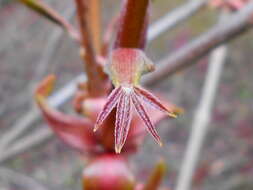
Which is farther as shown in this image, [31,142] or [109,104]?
[31,142]

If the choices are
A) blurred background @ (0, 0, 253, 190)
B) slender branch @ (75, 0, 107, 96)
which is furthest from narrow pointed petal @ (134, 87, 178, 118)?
blurred background @ (0, 0, 253, 190)

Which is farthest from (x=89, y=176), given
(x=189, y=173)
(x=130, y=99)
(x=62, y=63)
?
(x=62, y=63)

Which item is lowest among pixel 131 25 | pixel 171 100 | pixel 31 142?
pixel 131 25

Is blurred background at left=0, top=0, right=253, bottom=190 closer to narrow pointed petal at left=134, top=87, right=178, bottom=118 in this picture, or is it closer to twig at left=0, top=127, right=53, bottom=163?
twig at left=0, top=127, right=53, bottom=163

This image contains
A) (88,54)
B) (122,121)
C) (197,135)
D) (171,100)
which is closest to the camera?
(122,121)

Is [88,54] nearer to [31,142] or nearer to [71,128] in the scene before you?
[71,128]

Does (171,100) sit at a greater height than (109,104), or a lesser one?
greater

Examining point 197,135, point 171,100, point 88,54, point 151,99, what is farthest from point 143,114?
point 171,100
